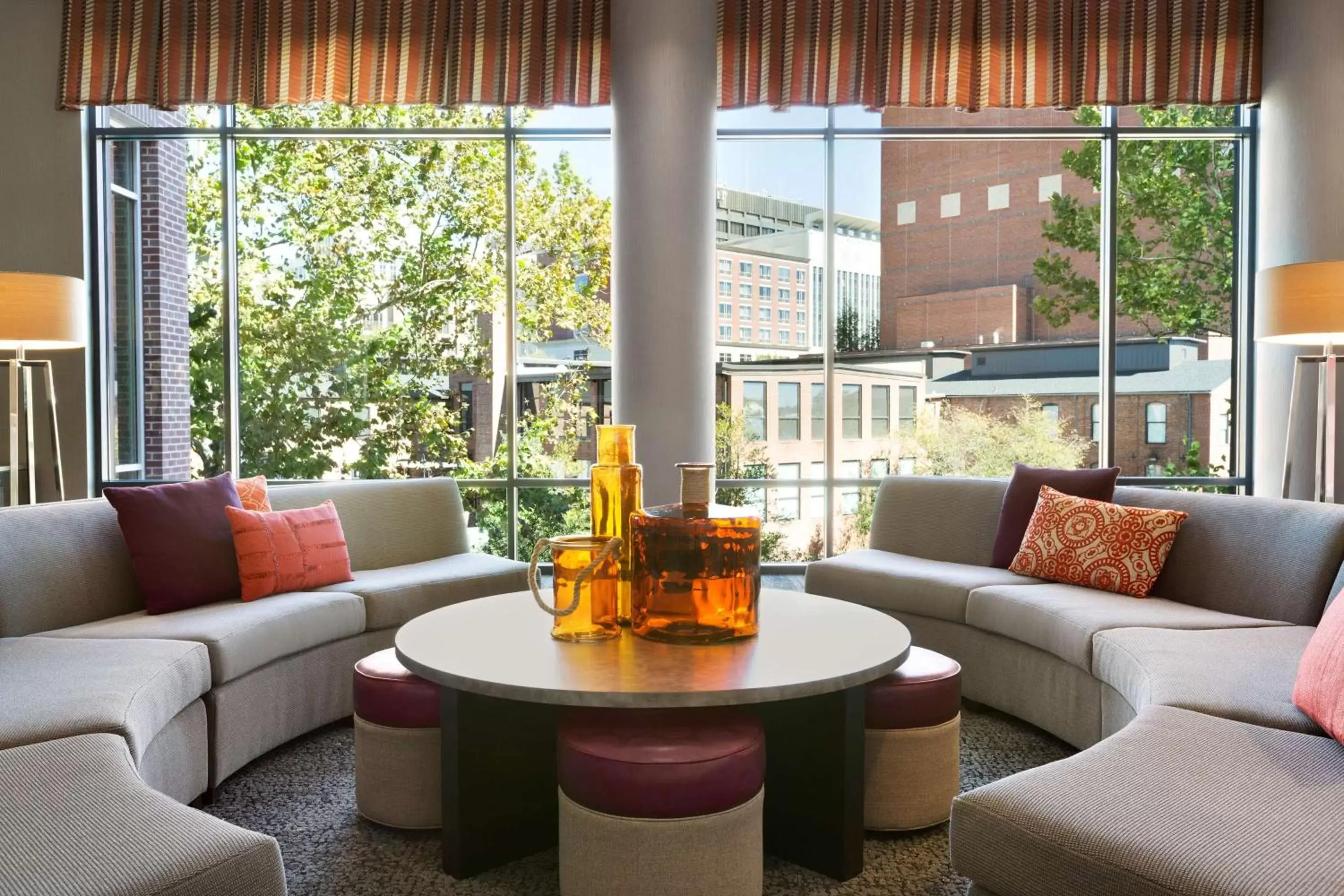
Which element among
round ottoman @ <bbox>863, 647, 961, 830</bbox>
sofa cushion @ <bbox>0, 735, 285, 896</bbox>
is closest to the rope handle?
round ottoman @ <bbox>863, 647, 961, 830</bbox>

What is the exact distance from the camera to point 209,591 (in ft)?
10.6

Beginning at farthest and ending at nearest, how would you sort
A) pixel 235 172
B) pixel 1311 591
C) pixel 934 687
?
pixel 235 172
pixel 1311 591
pixel 934 687

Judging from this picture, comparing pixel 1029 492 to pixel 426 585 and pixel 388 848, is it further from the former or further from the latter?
pixel 388 848

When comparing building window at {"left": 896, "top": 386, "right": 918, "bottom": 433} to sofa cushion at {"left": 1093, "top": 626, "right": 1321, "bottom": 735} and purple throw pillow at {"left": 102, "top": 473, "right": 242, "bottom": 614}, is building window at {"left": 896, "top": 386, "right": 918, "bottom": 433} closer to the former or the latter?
sofa cushion at {"left": 1093, "top": 626, "right": 1321, "bottom": 735}

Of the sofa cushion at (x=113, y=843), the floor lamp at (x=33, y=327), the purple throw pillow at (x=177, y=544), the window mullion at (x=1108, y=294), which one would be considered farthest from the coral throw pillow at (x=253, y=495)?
the window mullion at (x=1108, y=294)

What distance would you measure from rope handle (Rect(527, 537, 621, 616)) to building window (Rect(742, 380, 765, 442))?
3.25 meters

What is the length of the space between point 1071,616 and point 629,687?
1.72 metres

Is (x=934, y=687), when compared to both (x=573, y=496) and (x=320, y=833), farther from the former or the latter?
(x=573, y=496)

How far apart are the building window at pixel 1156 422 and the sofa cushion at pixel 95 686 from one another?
500 centimetres

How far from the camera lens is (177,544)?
320 centimetres

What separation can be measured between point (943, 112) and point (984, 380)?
1550 mm

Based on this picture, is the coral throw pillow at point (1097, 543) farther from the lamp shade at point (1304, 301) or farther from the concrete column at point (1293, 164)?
the concrete column at point (1293, 164)

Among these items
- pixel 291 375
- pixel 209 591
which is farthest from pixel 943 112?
pixel 209 591

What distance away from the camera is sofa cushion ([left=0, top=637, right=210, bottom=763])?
2.03 metres
